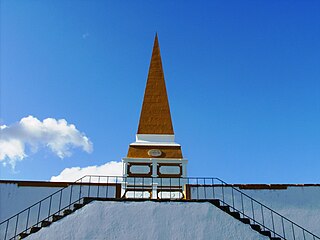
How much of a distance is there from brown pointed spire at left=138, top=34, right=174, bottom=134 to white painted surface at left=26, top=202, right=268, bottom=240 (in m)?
7.84

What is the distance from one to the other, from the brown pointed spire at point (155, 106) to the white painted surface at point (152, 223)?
7842mm

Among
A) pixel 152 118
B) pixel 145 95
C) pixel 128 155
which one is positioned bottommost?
pixel 128 155

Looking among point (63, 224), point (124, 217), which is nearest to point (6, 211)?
point (63, 224)

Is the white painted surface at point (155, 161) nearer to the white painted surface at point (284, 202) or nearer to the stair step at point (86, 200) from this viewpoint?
the white painted surface at point (284, 202)

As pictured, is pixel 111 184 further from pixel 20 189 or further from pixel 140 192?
pixel 20 189

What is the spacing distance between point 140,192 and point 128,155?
9.93ft

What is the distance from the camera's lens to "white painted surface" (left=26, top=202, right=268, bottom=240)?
32.9 ft

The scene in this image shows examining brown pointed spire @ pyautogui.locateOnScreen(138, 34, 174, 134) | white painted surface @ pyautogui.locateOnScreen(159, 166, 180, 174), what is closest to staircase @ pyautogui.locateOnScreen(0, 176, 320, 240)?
white painted surface @ pyautogui.locateOnScreen(159, 166, 180, 174)

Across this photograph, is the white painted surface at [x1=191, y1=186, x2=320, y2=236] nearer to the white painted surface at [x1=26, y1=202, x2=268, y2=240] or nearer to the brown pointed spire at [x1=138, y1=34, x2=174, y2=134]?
the white painted surface at [x1=26, y1=202, x2=268, y2=240]

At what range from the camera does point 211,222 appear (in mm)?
10320

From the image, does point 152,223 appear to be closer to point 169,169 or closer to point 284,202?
point 284,202

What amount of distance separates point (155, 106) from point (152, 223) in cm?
960

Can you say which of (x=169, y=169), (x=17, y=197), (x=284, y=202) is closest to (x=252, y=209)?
(x=284, y=202)

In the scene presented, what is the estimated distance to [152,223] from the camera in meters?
10.3
